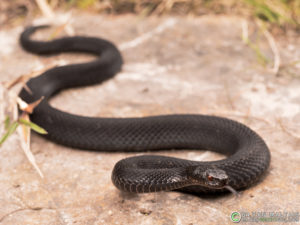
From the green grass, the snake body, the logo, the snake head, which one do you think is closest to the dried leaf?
the snake body

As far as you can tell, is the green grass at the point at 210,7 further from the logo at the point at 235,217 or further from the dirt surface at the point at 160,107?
the logo at the point at 235,217

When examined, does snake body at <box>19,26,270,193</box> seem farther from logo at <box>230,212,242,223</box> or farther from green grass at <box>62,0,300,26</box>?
green grass at <box>62,0,300,26</box>

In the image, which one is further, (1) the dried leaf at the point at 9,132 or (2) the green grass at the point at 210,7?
(2) the green grass at the point at 210,7

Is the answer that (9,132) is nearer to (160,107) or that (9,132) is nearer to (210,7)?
(160,107)

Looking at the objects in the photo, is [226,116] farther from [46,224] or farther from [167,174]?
[46,224]

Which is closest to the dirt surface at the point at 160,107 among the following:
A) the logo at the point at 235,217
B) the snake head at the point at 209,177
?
the logo at the point at 235,217

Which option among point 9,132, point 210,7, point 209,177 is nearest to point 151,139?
point 209,177
